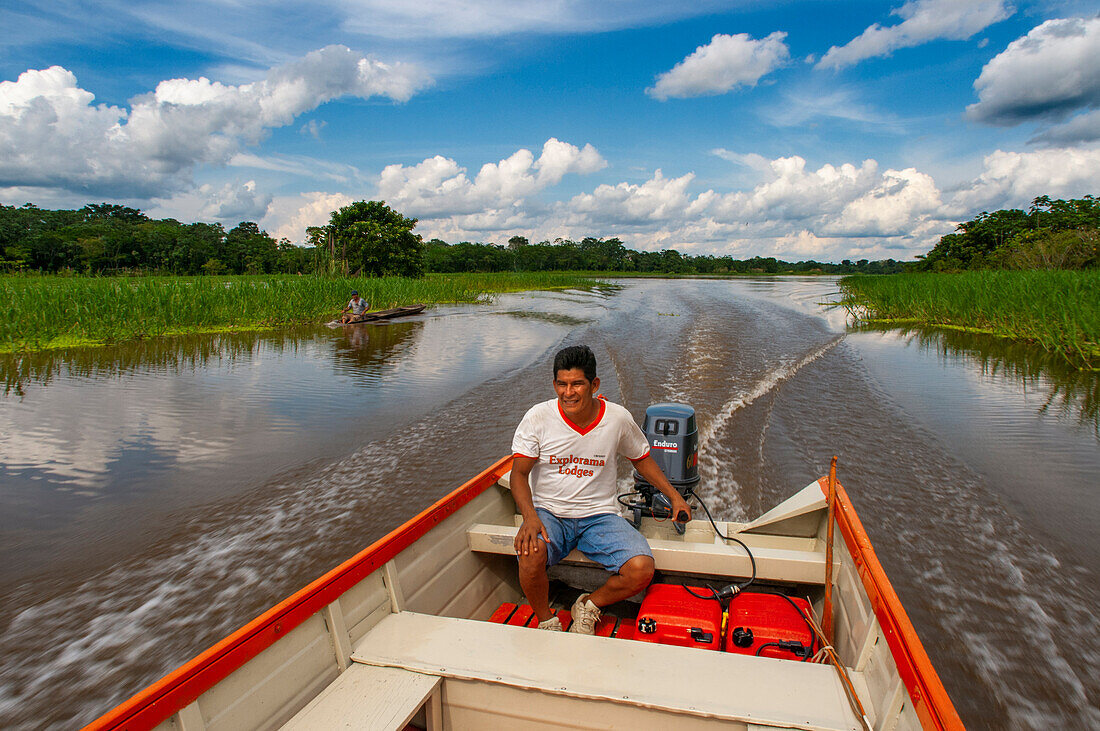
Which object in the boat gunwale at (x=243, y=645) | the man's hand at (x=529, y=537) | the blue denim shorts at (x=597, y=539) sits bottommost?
the blue denim shorts at (x=597, y=539)

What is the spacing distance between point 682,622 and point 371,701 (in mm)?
1362

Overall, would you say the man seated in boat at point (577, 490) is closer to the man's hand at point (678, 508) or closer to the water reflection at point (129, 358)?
the man's hand at point (678, 508)

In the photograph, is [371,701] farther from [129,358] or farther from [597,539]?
[129,358]

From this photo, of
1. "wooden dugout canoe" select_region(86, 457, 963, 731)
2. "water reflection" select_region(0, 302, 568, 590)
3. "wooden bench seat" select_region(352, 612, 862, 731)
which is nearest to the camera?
"wooden dugout canoe" select_region(86, 457, 963, 731)

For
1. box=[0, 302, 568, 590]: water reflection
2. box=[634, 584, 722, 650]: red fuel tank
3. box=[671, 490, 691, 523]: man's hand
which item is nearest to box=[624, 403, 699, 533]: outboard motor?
box=[671, 490, 691, 523]: man's hand

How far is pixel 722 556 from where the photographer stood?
2.98 metres

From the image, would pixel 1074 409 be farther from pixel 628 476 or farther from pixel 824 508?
pixel 824 508

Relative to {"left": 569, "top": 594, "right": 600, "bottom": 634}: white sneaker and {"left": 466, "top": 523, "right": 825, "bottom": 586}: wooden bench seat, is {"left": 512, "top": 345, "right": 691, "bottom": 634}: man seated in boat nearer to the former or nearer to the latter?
{"left": 569, "top": 594, "right": 600, "bottom": 634}: white sneaker

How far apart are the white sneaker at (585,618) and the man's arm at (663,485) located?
61cm

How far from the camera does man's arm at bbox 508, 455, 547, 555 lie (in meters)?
2.71

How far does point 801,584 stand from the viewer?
309 cm

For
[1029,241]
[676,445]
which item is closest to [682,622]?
[676,445]

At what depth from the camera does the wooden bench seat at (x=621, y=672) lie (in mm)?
1861

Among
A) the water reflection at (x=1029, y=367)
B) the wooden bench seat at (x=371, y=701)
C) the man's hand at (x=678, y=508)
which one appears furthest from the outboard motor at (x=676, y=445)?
the water reflection at (x=1029, y=367)
